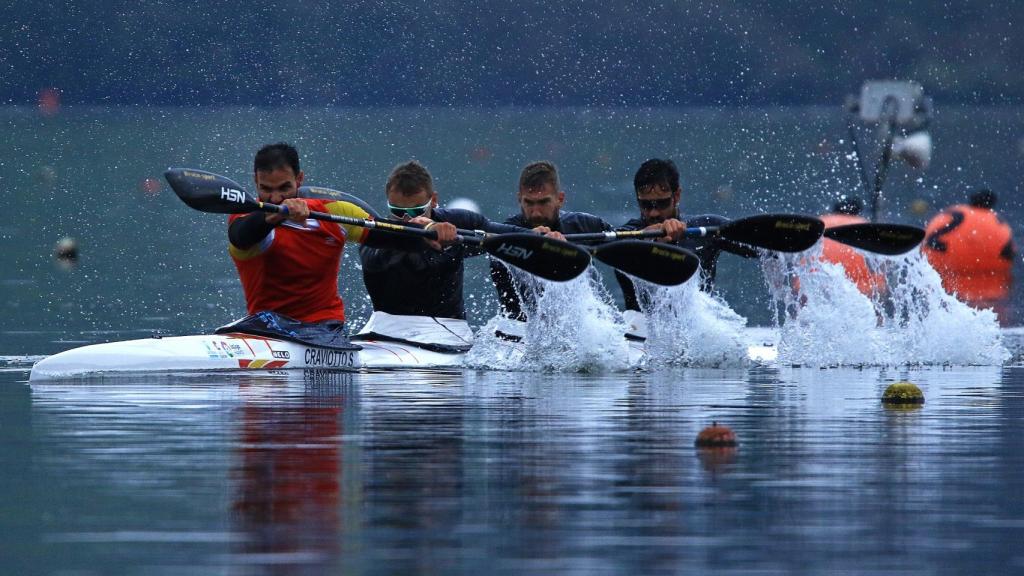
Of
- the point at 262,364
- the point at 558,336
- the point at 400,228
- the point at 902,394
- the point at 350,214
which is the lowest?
the point at 902,394

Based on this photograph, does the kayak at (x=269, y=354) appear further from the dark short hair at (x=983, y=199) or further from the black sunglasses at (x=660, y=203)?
the dark short hair at (x=983, y=199)

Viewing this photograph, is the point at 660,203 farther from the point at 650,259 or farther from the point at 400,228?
the point at 400,228

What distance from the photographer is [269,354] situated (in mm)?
12477

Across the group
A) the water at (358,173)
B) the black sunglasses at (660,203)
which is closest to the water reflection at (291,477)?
the black sunglasses at (660,203)

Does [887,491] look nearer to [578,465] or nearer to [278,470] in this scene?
[578,465]

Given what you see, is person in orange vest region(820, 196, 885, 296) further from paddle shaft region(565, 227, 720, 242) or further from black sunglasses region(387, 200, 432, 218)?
black sunglasses region(387, 200, 432, 218)

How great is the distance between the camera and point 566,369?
1323 centimetres

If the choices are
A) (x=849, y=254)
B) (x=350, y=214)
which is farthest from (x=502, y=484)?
(x=849, y=254)

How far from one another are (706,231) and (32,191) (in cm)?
4465

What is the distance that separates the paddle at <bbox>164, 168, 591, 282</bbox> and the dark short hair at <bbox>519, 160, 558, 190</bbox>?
81 cm

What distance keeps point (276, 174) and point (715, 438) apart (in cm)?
543

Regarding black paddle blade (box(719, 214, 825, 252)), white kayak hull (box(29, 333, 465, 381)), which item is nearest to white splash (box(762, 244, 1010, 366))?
black paddle blade (box(719, 214, 825, 252))

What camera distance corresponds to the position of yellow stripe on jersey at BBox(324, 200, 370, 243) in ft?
42.0

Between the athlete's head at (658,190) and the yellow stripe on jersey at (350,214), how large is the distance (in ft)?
7.58
